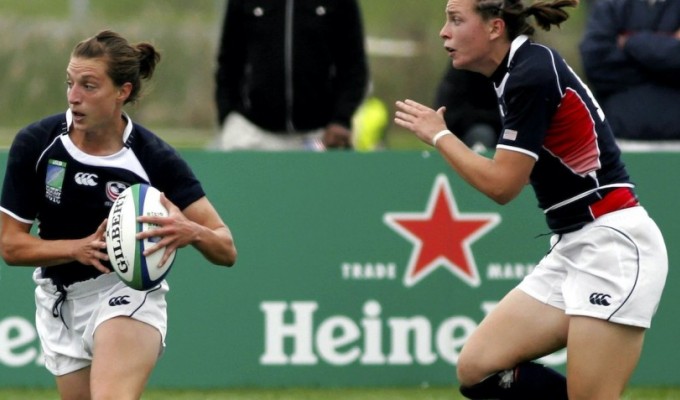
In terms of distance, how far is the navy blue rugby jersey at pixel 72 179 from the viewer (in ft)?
18.1

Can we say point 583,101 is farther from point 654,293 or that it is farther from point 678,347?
point 678,347

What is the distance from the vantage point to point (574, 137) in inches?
219

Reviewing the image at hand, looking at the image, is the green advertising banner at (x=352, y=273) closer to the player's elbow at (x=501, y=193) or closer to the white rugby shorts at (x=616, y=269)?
the white rugby shorts at (x=616, y=269)

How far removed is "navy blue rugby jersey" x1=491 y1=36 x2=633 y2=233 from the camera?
17.9ft

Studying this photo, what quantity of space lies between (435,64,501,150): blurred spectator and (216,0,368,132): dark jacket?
58 cm

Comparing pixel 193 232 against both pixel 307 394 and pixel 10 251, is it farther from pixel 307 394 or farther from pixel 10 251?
pixel 307 394

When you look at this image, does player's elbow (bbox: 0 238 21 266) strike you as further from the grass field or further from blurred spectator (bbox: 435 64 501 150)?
blurred spectator (bbox: 435 64 501 150)

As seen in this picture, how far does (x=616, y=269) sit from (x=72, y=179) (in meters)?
2.08

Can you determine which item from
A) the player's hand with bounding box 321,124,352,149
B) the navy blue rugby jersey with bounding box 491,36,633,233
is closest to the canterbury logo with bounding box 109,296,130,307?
the navy blue rugby jersey with bounding box 491,36,633,233

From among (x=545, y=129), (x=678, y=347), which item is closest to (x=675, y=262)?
(x=678, y=347)

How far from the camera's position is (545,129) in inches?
215

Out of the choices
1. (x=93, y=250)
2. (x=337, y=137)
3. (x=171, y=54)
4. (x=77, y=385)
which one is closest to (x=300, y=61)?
(x=337, y=137)

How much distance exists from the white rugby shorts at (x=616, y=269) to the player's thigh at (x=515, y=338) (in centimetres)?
10

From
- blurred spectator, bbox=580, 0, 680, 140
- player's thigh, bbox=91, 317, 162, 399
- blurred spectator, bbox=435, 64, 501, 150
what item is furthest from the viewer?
blurred spectator, bbox=435, 64, 501, 150
